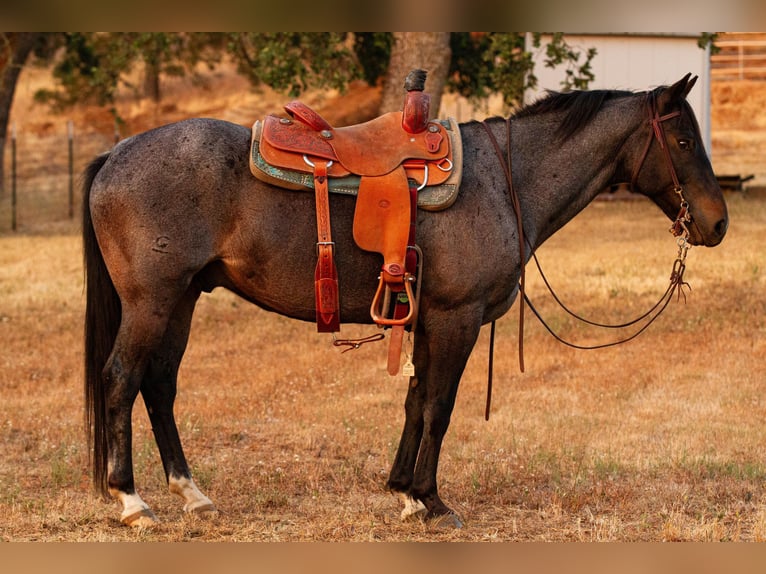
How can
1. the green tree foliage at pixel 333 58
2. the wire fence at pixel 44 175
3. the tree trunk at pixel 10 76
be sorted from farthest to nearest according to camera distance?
the tree trunk at pixel 10 76, the wire fence at pixel 44 175, the green tree foliage at pixel 333 58

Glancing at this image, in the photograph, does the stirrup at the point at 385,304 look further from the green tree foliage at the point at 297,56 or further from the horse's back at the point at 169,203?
the green tree foliage at the point at 297,56

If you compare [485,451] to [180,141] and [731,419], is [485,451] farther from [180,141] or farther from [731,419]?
[180,141]

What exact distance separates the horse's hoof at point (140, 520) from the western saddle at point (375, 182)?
4.17 ft

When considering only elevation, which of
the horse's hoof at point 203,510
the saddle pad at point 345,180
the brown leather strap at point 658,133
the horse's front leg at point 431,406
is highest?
the brown leather strap at point 658,133

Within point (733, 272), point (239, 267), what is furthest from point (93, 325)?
point (733, 272)

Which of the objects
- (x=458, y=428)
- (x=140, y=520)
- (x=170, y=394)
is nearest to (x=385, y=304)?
(x=170, y=394)

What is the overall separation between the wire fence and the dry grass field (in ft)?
19.2

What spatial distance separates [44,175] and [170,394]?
21.8 meters

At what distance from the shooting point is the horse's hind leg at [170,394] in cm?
541

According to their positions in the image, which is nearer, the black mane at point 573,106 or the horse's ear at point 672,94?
the horse's ear at point 672,94

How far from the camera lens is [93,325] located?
5.31 meters

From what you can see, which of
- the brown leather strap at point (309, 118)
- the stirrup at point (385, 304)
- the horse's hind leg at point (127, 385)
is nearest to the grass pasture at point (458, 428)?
the horse's hind leg at point (127, 385)

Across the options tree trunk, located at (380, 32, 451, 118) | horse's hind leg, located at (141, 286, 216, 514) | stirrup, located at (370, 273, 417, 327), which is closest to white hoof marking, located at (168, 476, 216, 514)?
horse's hind leg, located at (141, 286, 216, 514)

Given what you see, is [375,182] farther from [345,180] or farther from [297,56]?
[297,56]
